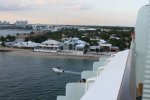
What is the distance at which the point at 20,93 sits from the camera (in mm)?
7840

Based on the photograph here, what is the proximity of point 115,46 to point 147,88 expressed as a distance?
716 inches

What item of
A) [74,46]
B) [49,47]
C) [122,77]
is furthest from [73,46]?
[122,77]

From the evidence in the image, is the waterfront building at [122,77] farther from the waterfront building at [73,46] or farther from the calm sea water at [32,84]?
the waterfront building at [73,46]

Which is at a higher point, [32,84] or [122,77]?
[122,77]

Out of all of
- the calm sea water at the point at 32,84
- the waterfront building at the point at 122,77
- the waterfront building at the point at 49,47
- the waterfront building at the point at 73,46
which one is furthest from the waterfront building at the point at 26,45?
the waterfront building at the point at 122,77

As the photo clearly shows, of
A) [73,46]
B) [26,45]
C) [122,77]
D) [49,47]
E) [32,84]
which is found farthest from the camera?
[26,45]

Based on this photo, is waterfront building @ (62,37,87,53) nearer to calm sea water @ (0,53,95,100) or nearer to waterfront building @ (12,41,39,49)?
waterfront building @ (12,41,39,49)

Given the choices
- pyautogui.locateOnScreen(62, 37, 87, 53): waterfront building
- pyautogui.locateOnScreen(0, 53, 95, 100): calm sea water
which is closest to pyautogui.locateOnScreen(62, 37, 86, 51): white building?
pyautogui.locateOnScreen(62, 37, 87, 53): waterfront building

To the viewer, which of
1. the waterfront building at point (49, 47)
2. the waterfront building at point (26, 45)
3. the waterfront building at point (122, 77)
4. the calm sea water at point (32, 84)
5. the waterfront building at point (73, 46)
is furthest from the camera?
the waterfront building at point (26, 45)

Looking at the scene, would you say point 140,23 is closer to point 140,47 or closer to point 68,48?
point 140,47

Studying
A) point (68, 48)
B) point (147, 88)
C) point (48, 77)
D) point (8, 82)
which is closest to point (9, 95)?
point (8, 82)

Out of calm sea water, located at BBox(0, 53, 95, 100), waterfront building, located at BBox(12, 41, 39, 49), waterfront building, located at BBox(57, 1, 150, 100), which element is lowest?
waterfront building, located at BBox(12, 41, 39, 49)

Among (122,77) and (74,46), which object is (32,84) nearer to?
(122,77)

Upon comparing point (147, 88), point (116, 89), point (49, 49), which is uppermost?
point (116, 89)
